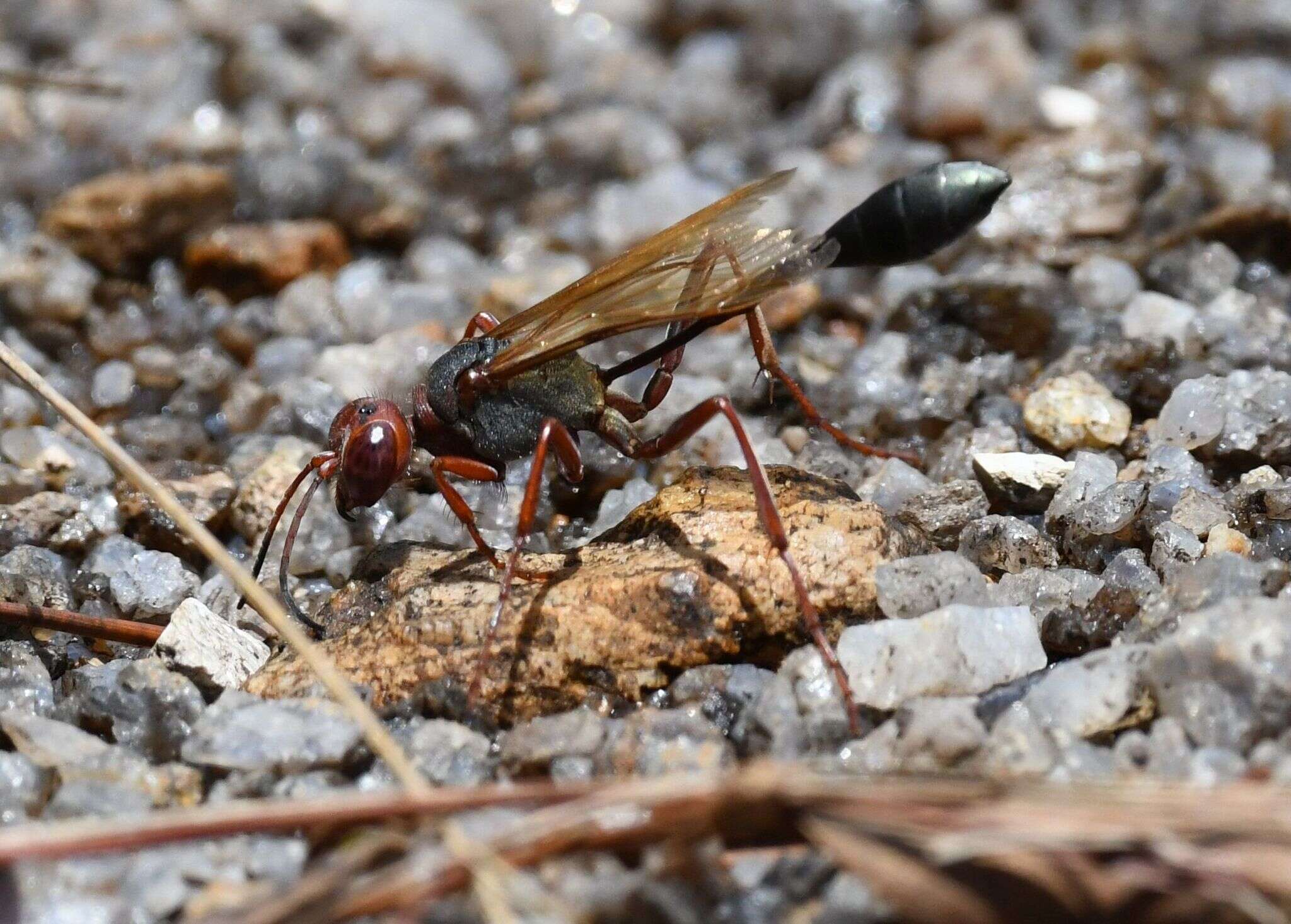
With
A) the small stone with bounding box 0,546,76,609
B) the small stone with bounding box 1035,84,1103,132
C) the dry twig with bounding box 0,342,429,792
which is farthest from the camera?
the small stone with bounding box 1035,84,1103,132

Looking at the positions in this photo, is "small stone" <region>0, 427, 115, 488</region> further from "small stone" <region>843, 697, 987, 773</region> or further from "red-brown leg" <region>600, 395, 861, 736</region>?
"small stone" <region>843, 697, 987, 773</region>

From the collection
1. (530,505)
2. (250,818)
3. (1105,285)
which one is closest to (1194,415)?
(1105,285)

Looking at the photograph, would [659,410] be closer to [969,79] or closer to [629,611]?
[629,611]

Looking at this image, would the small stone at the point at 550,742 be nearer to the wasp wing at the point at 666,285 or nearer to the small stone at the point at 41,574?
the wasp wing at the point at 666,285

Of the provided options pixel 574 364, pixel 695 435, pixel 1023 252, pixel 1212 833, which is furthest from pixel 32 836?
pixel 1023 252

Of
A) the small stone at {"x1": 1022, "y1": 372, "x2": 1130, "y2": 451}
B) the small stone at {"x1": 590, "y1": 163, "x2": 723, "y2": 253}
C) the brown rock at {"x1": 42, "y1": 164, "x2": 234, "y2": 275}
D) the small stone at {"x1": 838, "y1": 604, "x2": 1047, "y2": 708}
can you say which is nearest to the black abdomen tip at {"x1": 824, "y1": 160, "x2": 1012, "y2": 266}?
the small stone at {"x1": 1022, "y1": 372, "x2": 1130, "y2": 451}

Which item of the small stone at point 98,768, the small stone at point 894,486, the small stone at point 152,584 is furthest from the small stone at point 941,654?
the small stone at point 152,584

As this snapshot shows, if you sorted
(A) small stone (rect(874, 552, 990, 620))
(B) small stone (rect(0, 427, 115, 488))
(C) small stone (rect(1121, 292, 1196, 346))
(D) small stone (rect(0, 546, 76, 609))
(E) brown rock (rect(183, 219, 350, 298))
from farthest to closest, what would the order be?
(E) brown rock (rect(183, 219, 350, 298))
(C) small stone (rect(1121, 292, 1196, 346))
(B) small stone (rect(0, 427, 115, 488))
(D) small stone (rect(0, 546, 76, 609))
(A) small stone (rect(874, 552, 990, 620))
